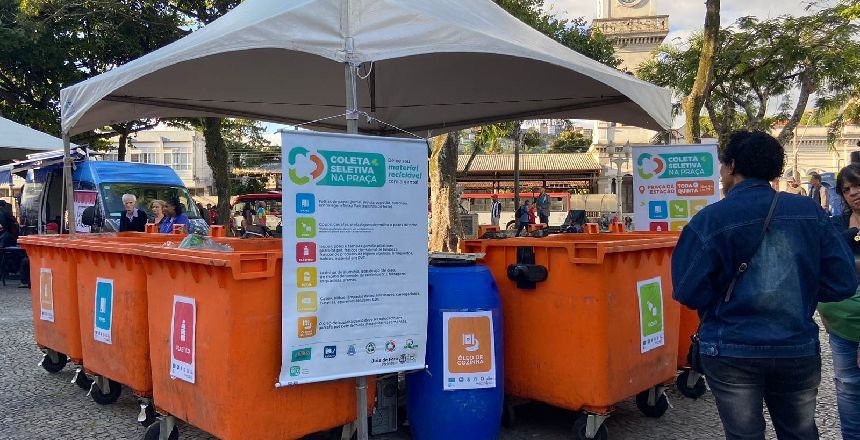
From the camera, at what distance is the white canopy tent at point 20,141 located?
14251 mm

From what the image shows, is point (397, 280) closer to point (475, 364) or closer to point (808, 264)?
point (475, 364)

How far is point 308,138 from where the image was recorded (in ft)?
11.4

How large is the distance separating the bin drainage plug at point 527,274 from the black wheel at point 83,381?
392 centimetres

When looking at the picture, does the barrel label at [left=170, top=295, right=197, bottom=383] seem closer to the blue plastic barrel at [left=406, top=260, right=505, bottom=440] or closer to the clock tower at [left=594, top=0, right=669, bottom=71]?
the blue plastic barrel at [left=406, top=260, right=505, bottom=440]

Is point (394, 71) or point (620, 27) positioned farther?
point (620, 27)

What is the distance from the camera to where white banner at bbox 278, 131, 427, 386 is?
3504 millimetres

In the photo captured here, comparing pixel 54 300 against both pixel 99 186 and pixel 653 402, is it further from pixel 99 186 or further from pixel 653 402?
pixel 99 186

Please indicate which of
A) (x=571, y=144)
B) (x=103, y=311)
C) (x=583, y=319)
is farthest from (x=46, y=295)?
(x=571, y=144)

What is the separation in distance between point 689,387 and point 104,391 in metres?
4.90

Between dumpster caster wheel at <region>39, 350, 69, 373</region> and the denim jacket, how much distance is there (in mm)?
5998

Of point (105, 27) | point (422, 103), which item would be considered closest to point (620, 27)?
point (105, 27)

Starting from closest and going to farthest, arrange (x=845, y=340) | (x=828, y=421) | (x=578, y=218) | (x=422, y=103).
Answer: (x=845, y=340) → (x=828, y=421) → (x=422, y=103) → (x=578, y=218)

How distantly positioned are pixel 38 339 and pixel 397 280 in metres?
4.37

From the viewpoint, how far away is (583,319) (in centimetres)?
414
